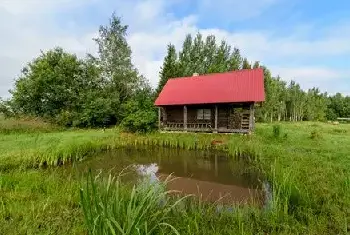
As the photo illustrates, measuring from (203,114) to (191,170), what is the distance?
11.6 m

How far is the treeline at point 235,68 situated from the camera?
35000mm

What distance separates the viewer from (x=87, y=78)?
27938 mm

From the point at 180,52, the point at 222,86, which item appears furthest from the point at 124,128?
the point at 180,52

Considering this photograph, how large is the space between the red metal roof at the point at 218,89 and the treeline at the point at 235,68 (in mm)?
7183

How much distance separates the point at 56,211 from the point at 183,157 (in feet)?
26.2

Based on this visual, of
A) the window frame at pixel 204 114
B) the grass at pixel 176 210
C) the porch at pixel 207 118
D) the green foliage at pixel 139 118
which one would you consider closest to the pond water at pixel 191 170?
the grass at pixel 176 210

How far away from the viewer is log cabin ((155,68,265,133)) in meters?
18.1

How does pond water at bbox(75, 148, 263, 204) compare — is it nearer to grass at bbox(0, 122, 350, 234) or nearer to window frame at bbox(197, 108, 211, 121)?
grass at bbox(0, 122, 350, 234)

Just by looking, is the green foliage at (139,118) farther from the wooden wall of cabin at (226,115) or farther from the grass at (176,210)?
the grass at (176,210)

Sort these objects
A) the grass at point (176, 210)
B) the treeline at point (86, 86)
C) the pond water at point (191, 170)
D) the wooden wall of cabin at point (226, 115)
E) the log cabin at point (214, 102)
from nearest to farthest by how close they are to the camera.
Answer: the grass at point (176, 210) → the pond water at point (191, 170) → the log cabin at point (214, 102) → the wooden wall of cabin at point (226, 115) → the treeline at point (86, 86)

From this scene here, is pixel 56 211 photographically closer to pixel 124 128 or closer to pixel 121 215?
pixel 121 215

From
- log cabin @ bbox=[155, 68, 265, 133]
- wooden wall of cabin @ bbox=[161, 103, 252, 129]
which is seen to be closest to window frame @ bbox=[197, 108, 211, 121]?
log cabin @ bbox=[155, 68, 265, 133]

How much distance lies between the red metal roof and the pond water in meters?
6.30

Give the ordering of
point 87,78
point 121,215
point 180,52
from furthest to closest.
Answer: point 180,52
point 87,78
point 121,215
